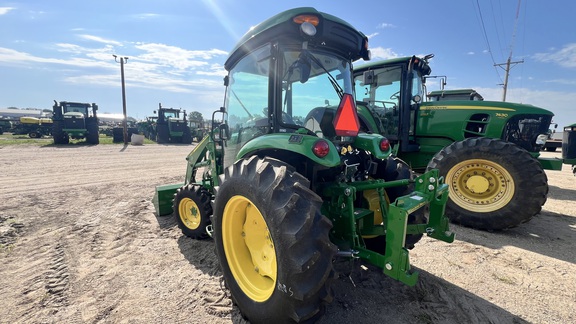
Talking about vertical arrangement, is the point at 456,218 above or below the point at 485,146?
below

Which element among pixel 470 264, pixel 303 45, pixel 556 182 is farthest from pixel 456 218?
A: pixel 556 182

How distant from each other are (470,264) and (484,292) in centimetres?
59

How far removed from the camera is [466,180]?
4594 millimetres

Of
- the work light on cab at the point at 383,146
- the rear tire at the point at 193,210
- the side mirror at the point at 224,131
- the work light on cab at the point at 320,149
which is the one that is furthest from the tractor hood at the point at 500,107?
the rear tire at the point at 193,210

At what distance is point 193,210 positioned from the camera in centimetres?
386

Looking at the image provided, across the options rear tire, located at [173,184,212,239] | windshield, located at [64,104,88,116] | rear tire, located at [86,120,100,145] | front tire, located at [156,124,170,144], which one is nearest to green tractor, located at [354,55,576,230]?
rear tire, located at [173,184,212,239]

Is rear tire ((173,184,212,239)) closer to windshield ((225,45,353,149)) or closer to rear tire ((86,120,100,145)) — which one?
windshield ((225,45,353,149))

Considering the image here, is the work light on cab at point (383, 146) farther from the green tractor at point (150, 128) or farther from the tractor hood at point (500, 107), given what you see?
the green tractor at point (150, 128)

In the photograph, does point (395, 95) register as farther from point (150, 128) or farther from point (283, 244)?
point (150, 128)

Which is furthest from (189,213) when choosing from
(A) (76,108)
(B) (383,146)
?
(A) (76,108)

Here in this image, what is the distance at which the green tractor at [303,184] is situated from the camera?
1.82 meters

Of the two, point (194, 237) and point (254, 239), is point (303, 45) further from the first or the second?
point (194, 237)

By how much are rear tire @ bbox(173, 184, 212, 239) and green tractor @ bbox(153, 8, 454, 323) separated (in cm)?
26

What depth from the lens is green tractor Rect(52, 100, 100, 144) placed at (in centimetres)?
1614
